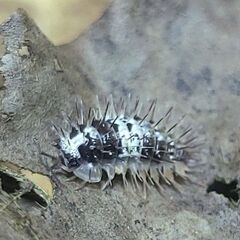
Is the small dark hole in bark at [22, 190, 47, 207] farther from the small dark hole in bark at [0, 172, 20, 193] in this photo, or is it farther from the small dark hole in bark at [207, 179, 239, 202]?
the small dark hole in bark at [207, 179, 239, 202]

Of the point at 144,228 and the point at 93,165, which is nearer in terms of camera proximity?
the point at 144,228

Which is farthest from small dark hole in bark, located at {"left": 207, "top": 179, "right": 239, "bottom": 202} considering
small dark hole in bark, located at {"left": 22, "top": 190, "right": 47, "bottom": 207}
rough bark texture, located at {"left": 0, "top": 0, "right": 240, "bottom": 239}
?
small dark hole in bark, located at {"left": 22, "top": 190, "right": 47, "bottom": 207}

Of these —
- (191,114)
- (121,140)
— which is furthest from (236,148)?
(121,140)

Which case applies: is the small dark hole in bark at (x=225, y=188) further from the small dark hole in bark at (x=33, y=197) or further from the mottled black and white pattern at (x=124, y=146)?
the small dark hole in bark at (x=33, y=197)

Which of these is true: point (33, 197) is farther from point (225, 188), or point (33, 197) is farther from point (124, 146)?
point (225, 188)

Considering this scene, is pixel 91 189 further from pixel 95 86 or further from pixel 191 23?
pixel 191 23

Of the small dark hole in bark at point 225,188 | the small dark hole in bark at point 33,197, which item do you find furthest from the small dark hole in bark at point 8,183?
the small dark hole in bark at point 225,188
